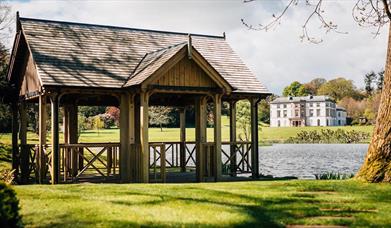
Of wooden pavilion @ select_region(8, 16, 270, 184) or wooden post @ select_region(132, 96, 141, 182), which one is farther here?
wooden post @ select_region(132, 96, 141, 182)

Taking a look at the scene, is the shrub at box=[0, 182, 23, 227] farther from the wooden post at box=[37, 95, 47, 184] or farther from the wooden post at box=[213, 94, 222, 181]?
the wooden post at box=[213, 94, 222, 181]

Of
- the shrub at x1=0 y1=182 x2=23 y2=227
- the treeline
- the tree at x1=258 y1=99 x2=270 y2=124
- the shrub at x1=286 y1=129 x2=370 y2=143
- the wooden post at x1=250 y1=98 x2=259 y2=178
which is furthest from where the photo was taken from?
the tree at x1=258 y1=99 x2=270 y2=124

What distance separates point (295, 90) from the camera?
147250mm

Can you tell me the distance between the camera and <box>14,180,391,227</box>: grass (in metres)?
8.34

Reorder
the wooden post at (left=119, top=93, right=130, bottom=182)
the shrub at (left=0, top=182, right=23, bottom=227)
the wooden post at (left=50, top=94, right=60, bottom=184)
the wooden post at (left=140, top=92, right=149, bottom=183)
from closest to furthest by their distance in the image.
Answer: the shrub at (left=0, top=182, right=23, bottom=227) → the wooden post at (left=140, top=92, right=149, bottom=183) → the wooden post at (left=50, top=94, right=60, bottom=184) → the wooden post at (left=119, top=93, right=130, bottom=182)

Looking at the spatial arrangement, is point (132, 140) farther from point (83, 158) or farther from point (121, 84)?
point (83, 158)

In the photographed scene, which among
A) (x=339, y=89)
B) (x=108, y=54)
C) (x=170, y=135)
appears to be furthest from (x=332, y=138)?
(x=339, y=89)

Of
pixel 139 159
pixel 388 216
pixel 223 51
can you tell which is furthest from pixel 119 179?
pixel 388 216

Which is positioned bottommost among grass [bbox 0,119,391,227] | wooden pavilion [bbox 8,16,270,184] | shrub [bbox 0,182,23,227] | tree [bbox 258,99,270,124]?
grass [bbox 0,119,391,227]

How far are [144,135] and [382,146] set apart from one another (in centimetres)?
683

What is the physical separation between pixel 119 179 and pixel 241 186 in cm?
544

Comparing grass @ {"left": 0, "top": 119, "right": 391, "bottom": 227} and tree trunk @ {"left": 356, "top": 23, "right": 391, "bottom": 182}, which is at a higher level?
tree trunk @ {"left": 356, "top": 23, "right": 391, "bottom": 182}

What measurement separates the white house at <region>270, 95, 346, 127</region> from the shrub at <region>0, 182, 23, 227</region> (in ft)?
384

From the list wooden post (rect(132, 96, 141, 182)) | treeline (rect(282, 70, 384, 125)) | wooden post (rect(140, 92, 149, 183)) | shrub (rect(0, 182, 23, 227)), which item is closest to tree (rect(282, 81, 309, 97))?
treeline (rect(282, 70, 384, 125))
